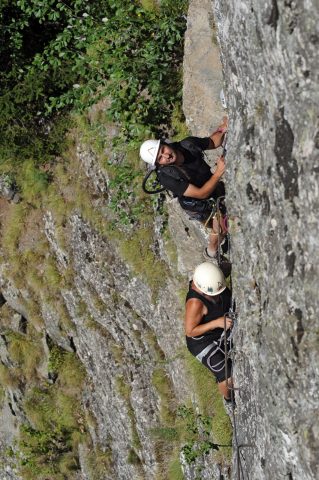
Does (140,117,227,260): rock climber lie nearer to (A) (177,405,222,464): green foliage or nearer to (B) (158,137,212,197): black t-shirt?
(B) (158,137,212,197): black t-shirt

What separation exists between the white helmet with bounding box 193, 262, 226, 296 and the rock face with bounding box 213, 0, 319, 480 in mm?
1340

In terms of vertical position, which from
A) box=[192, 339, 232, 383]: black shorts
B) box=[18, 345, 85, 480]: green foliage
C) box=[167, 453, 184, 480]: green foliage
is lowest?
box=[18, 345, 85, 480]: green foliage

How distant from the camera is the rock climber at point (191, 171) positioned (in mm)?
8805

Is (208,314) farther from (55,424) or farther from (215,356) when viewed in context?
(55,424)

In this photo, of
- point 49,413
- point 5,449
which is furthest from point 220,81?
point 5,449

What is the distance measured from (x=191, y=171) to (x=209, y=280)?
136 cm

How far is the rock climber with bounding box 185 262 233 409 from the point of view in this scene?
8.99 meters

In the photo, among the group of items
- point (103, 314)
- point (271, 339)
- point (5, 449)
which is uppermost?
point (271, 339)

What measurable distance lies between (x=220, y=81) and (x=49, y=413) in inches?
372

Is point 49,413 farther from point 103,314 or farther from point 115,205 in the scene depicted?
point 115,205

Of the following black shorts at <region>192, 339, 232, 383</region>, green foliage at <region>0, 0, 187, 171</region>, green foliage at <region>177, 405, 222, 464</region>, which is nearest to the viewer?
black shorts at <region>192, 339, 232, 383</region>

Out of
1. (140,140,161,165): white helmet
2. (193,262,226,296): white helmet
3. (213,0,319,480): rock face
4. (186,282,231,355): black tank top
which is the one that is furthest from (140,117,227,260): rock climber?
(213,0,319,480): rock face

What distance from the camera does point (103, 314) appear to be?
1374 cm

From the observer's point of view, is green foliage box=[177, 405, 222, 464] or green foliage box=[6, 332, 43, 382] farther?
green foliage box=[6, 332, 43, 382]
